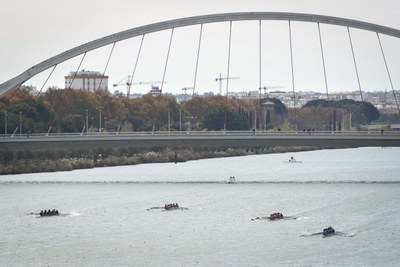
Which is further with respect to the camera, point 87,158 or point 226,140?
point 87,158

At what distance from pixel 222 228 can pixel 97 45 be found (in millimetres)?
35910

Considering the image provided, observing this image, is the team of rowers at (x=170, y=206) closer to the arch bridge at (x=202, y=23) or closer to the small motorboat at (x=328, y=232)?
the small motorboat at (x=328, y=232)

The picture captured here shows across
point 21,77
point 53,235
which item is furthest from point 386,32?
point 53,235

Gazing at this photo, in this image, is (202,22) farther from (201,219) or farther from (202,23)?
(201,219)

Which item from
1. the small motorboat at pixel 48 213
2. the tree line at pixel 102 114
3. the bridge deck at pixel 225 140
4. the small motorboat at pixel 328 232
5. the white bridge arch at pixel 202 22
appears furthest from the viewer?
the tree line at pixel 102 114

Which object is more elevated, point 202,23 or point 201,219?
point 202,23

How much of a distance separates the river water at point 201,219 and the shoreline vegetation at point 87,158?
27.3ft

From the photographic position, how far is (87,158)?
133000 millimetres

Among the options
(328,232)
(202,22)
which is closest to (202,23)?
(202,22)

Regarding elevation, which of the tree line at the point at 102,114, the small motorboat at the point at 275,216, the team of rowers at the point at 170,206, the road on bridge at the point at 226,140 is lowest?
the small motorboat at the point at 275,216

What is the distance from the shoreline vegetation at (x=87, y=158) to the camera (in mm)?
119500

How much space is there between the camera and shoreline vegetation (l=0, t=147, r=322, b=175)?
392 ft

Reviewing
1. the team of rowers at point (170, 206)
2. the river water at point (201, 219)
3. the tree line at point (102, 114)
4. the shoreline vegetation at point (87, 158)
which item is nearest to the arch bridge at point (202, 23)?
the river water at point (201, 219)

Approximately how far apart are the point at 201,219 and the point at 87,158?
203 feet
